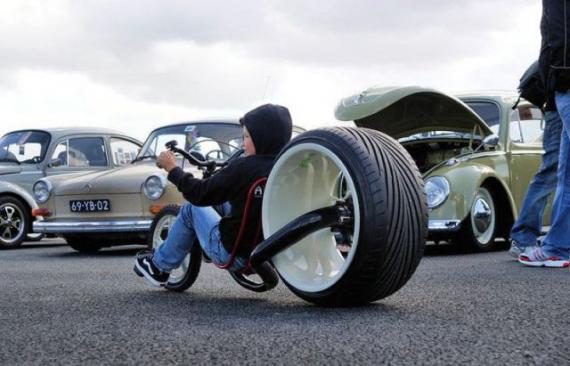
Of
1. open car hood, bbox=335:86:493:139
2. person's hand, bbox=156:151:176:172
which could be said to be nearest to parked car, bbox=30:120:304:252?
open car hood, bbox=335:86:493:139

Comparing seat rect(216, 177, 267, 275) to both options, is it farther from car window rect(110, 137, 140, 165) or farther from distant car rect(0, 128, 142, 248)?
car window rect(110, 137, 140, 165)

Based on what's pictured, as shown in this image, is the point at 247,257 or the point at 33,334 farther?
the point at 247,257

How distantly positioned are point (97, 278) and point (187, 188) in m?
1.74

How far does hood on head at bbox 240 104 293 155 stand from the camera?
13.3ft

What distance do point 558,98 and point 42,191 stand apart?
5706 millimetres

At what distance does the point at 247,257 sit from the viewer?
13.3 ft

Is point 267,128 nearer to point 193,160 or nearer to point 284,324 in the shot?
point 193,160

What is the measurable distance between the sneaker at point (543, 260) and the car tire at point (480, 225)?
5.57 ft

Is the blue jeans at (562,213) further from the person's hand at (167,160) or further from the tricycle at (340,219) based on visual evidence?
the person's hand at (167,160)

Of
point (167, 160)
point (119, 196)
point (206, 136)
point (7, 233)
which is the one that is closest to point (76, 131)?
point (7, 233)

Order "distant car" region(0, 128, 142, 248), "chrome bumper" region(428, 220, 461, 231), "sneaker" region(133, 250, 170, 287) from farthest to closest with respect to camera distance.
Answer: "distant car" region(0, 128, 142, 248) < "chrome bumper" region(428, 220, 461, 231) < "sneaker" region(133, 250, 170, 287)

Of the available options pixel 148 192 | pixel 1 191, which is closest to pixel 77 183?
pixel 148 192

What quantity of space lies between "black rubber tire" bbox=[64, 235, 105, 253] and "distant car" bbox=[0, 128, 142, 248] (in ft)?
5.04

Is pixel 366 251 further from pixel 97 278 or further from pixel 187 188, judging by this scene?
pixel 97 278
